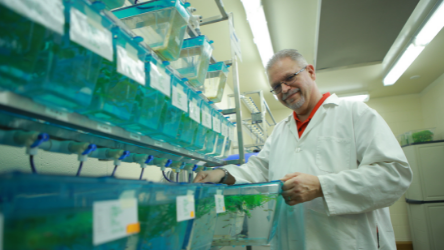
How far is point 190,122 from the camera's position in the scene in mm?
1274

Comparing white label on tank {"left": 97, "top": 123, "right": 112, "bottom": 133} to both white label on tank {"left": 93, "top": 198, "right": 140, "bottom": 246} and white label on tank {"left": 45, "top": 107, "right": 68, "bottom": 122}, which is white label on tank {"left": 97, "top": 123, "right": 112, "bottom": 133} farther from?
white label on tank {"left": 93, "top": 198, "right": 140, "bottom": 246}

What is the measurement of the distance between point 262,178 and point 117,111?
1415mm

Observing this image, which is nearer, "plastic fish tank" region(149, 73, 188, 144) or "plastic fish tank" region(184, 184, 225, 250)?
"plastic fish tank" region(184, 184, 225, 250)

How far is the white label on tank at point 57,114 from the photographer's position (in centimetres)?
58

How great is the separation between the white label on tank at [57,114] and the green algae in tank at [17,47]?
75mm

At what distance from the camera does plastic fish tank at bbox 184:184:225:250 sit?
907 millimetres

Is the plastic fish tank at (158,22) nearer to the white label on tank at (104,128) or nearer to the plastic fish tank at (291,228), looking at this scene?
the white label on tank at (104,128)

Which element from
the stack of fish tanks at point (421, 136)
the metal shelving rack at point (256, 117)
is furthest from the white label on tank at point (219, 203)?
the stack of fish tanks at point (421, 136)

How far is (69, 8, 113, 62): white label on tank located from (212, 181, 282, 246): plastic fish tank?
0.74m

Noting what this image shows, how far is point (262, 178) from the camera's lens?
1971 millimetres

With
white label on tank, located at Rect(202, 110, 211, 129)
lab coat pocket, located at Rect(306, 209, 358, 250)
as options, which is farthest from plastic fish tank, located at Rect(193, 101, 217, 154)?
lab coat pocket, located at Rect(306, 209, 358, 250)

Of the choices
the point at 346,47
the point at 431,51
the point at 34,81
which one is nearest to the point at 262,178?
the point at 34,81

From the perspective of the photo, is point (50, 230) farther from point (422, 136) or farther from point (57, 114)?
point (422, 136)

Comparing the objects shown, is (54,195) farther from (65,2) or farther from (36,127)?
(65,2)
